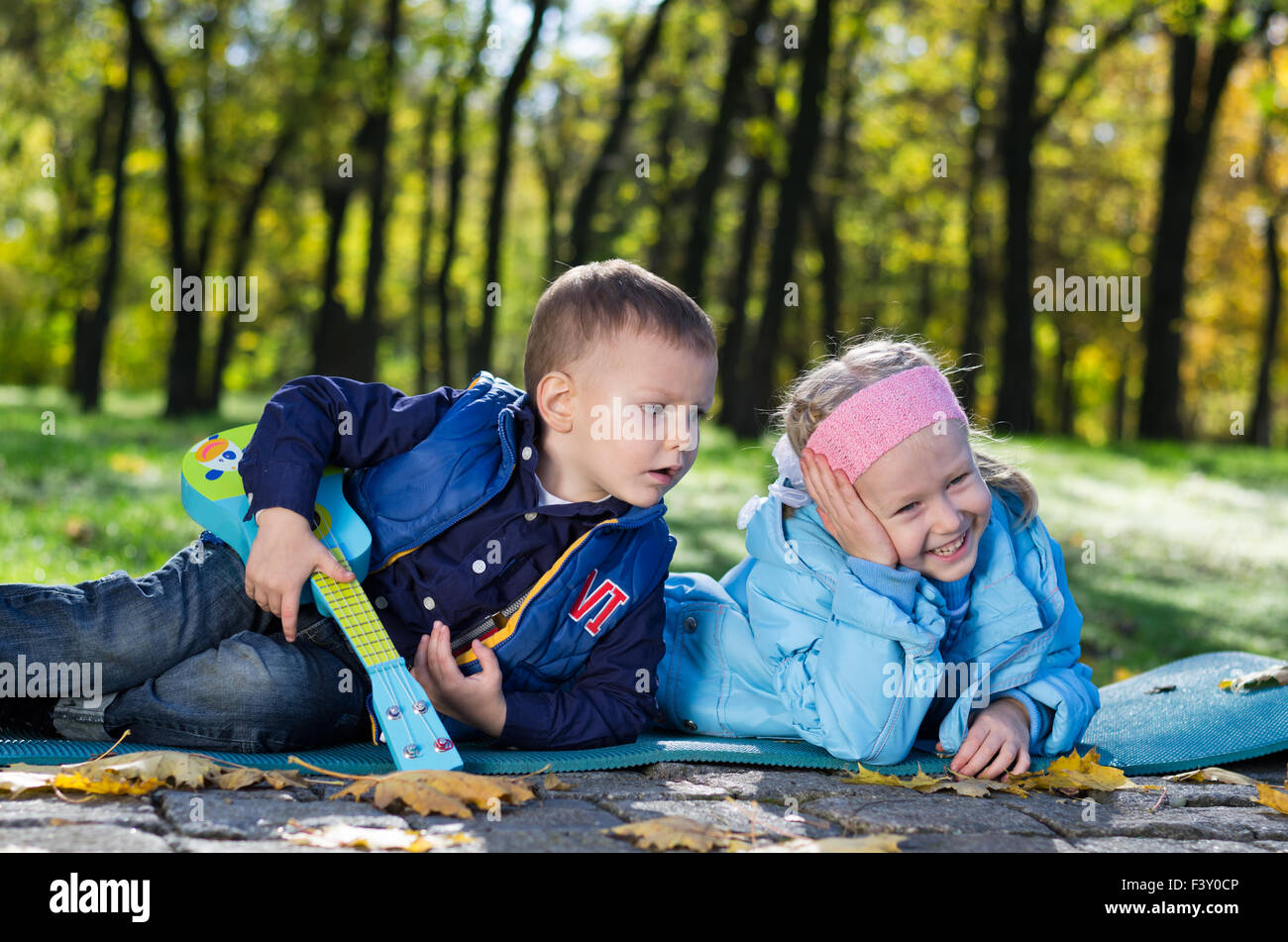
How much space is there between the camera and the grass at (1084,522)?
249 inches

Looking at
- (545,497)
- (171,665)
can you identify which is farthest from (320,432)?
(171,665)

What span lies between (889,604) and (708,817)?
81 centimetres

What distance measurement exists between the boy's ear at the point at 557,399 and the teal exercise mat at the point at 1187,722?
72.3 inches

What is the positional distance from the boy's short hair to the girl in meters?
0.44

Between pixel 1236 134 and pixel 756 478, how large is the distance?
54.1 ft

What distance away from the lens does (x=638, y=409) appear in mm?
3246

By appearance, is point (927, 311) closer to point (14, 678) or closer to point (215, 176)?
point (215, 176)

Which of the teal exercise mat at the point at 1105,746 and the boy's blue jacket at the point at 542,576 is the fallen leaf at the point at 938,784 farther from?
the boy's blue jacket at the point at 542,576

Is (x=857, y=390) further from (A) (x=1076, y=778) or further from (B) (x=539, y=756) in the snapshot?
(B) (x=539, y=756)

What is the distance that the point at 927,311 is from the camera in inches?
1131

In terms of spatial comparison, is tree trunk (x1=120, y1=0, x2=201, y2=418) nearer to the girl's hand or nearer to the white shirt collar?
the white shirt collar

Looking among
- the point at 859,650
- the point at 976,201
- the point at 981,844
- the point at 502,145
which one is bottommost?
the point at 981,844

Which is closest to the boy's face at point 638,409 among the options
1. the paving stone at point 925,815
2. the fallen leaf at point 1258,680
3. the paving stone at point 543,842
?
the paving stone at point 925,815

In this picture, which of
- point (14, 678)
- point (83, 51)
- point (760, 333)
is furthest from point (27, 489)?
point (83, 51)
